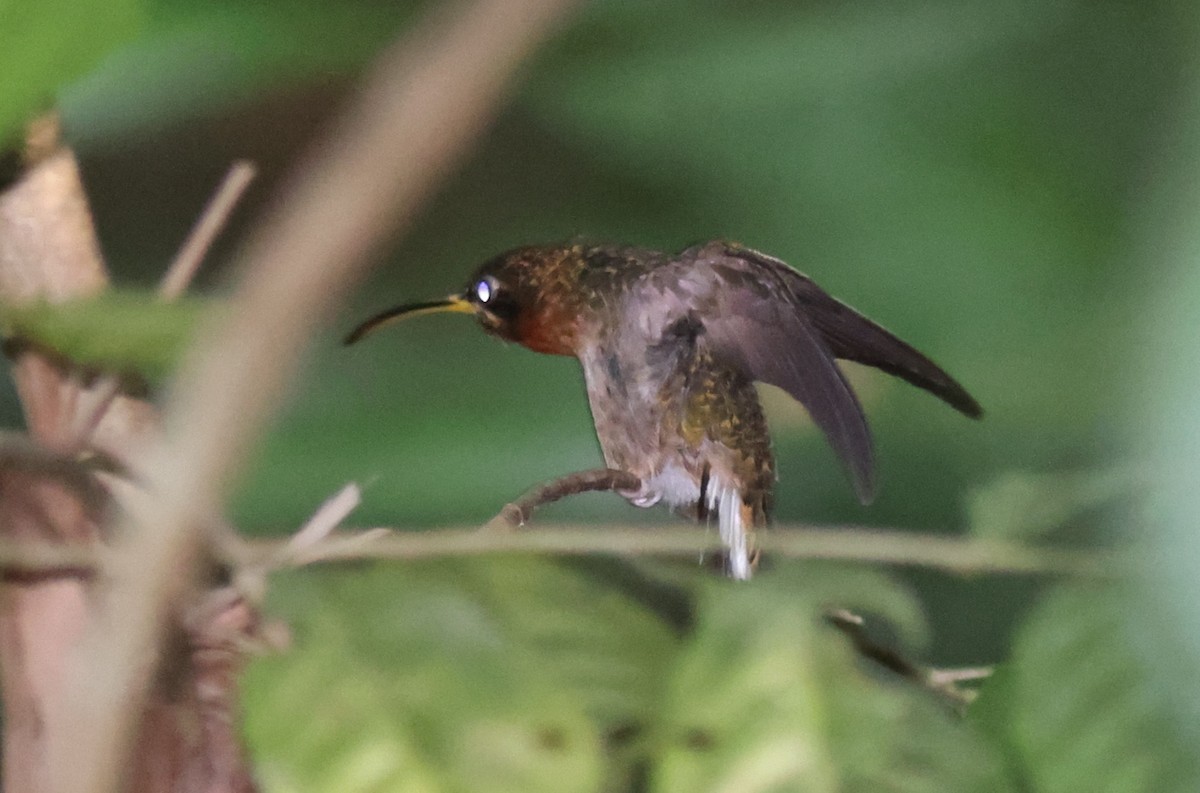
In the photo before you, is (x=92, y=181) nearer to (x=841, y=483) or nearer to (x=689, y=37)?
(x=689, y=37)

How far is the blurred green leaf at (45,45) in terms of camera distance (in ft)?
0.87

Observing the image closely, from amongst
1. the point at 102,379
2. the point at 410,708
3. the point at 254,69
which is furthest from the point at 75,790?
the point at 254,69

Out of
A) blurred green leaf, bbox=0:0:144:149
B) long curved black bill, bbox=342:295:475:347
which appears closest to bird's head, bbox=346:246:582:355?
long curved black bill, bbox=342:295:475:347

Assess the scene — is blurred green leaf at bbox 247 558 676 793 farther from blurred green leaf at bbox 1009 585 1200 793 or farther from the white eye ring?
the white eye ring

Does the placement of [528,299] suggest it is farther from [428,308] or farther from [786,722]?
[786,722]

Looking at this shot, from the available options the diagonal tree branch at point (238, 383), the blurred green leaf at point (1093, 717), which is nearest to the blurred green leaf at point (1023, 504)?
the blurred green leaf at point (1093, 717)

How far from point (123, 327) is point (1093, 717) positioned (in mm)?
226

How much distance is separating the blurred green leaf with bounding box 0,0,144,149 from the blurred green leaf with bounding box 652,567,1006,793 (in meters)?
0.21

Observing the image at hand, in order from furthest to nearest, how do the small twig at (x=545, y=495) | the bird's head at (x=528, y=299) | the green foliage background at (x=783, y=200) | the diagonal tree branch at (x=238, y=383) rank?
the green foliage background at (x=783, y=200) < the bird's head at (x=528, y=299) < the small twig at (x=545, y=495) < the diagonal tree branch at (x=238, y=383)

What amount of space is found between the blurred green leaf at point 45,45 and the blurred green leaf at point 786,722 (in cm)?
21

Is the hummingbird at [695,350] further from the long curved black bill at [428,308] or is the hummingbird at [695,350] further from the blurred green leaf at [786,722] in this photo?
the blurred green leaf at [786,722]

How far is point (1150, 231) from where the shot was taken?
0.43 m

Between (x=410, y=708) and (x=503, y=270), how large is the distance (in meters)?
0.24

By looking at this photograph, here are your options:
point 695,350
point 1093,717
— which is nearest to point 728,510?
point 695,350
